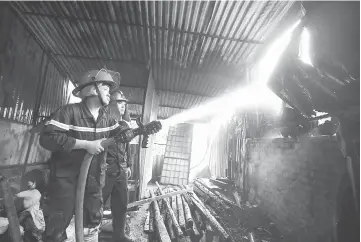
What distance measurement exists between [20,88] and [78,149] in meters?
3.30

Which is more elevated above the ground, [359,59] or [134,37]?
[134,37]

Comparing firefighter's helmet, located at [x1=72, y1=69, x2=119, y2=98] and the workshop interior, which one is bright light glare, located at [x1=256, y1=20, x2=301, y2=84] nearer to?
the workshop interior

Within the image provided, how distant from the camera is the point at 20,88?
14.9ft

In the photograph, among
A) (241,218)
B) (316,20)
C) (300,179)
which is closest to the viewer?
(316,20)

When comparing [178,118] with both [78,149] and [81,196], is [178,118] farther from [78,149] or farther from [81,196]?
[81,196]

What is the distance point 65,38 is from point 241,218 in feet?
20.4

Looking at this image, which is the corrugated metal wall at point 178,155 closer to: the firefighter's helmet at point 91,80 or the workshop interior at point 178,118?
the workshop interior at point 178,118

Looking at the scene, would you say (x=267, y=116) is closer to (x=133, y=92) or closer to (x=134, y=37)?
(x=134, y=37)

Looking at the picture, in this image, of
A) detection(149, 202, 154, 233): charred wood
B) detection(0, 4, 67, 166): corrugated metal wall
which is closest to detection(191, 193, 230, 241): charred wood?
detection(149, 202, 154, 233): charred wood

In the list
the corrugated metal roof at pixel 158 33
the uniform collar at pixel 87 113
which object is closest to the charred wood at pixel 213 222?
the uniform collar at pixel 87 113

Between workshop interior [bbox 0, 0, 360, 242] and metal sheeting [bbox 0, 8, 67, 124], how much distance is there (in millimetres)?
36

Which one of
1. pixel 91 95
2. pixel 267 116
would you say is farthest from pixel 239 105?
pixel 91 95

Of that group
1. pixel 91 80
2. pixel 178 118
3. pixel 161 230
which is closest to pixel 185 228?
pixel 161 230

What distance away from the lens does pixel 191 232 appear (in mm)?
3912
